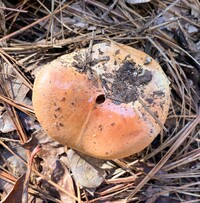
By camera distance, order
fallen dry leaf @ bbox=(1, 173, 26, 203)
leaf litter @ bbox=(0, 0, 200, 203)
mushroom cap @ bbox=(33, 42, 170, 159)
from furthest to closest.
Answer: leaf litter @ bbox=(0, 0, 200, 203), fallen dry leaf @ bbox=(1, 173, 26, 203), mushroom cap @ bbox=(33, 42, 170, 159)

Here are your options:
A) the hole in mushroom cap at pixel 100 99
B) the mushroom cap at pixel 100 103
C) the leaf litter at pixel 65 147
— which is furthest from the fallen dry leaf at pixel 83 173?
the hole in mushroom cap at pixel 100 99

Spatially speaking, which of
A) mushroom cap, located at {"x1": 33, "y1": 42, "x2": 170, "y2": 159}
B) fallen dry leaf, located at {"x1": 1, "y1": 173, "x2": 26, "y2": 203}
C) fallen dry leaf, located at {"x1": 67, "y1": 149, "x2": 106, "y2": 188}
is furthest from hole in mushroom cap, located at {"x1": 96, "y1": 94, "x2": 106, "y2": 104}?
fallen dry leaf, located at {"x1": 1, "y1": 173, "x2": 26, "y2": 203}

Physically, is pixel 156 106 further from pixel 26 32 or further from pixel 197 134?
pixel 26 32

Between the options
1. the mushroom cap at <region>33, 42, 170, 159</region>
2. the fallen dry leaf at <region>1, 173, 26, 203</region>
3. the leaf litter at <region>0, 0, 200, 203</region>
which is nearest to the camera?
the mushroom cap at <region>33, 42, 170, 159</region>

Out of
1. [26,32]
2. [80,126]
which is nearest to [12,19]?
[26,32]

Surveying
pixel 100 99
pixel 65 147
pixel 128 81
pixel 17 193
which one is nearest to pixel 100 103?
pixel 100 99

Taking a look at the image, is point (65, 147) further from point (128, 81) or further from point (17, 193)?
point (128, 81)

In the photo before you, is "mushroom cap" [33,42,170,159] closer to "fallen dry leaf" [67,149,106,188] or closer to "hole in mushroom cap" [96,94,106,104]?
"hole in mushroom cap" [96,94,106,104]

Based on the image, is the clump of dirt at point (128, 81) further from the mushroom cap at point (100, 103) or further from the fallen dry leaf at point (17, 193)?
the fallen dry leaf at point (17, 193)
